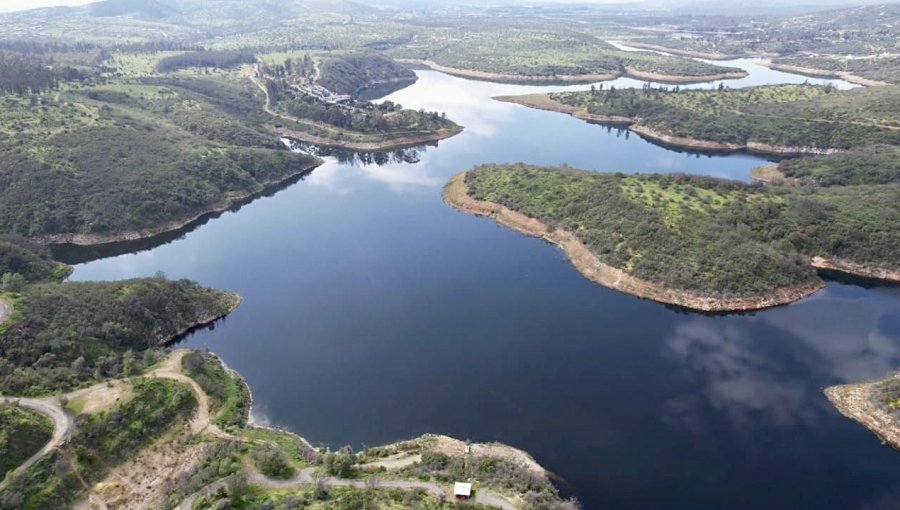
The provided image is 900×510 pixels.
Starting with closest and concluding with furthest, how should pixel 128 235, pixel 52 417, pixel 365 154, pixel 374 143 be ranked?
pixel 52 417, pixel 128 235, pixel 365 154, pixel 374 143

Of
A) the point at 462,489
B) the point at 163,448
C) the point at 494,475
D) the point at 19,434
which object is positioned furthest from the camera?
the point at 163,448

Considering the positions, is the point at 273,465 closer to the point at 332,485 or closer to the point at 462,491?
the point at 332,485

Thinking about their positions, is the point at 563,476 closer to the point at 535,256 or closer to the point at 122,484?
the point at 122,484

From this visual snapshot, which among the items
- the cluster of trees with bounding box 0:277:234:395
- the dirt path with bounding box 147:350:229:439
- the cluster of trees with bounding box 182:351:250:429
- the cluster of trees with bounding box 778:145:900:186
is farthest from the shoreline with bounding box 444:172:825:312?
the dirt path with bounding box 147:350:229:439

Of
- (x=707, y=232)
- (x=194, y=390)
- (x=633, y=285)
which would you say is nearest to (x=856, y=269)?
(x=707, y=232)

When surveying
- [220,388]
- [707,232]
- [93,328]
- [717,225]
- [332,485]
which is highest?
[717,225]

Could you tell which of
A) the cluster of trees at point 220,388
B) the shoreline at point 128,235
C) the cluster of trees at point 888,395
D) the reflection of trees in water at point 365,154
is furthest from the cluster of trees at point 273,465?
the reflection of trees in water at point 365,154

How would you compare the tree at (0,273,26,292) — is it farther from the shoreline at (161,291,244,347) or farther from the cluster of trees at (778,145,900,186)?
the cluster of trees at (778,145,900,186)

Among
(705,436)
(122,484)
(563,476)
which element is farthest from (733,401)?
(122,484)
